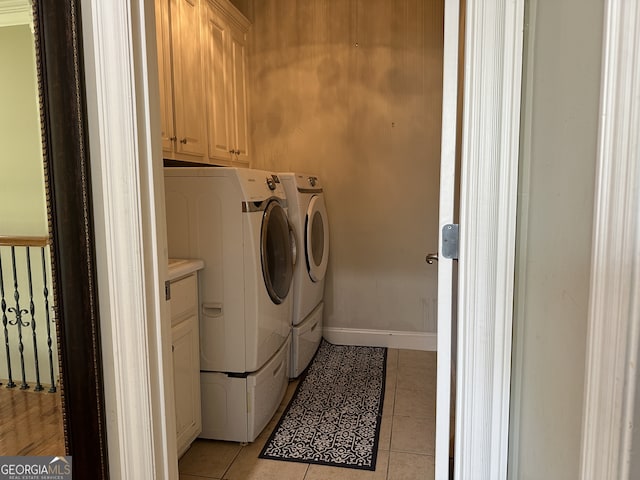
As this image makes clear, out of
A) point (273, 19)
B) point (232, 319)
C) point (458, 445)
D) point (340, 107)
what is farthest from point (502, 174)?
point (273, 19)

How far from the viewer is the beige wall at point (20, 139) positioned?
1.18 metres

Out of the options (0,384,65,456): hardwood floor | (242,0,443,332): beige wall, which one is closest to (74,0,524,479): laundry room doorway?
(0,384,65,456): hardwood floor

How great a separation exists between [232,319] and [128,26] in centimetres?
137

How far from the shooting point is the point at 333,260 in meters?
3.56

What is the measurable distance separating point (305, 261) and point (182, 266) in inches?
43.1

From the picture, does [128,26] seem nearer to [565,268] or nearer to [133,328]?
[133,328]

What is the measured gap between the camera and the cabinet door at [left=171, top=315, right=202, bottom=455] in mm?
1857

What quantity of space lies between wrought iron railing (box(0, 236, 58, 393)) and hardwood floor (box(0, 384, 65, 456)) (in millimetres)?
29

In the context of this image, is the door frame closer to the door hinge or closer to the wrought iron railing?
the door hinge

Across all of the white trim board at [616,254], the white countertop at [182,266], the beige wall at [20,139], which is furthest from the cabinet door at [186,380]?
the white trim board at [616,254]

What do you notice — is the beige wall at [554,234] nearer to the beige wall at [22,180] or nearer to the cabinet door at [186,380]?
the beige wall at [22,180]

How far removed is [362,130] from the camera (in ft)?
11.1

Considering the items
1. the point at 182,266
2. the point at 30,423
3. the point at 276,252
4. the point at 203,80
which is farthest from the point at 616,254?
the point at 203,80

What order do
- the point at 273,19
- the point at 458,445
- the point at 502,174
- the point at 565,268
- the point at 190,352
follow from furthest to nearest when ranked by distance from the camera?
Answer: 1. the point at 273,19
2. the point at 190,352
3. the point at 458,445
4. the point at 502,174
5. the point at 565,268
